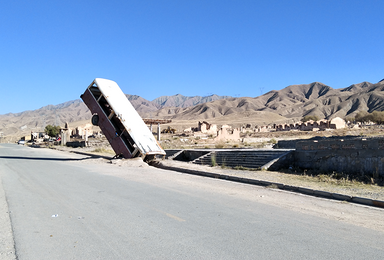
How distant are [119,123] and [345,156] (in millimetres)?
14136

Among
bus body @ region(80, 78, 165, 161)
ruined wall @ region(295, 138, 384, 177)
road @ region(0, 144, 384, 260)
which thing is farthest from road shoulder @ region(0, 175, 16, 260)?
bus body @ region(80, 78, 165, 161)

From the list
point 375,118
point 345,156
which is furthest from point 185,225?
point 375,118

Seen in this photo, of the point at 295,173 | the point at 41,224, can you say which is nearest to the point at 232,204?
the point at 41,224

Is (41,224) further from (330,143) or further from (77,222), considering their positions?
(330,143)

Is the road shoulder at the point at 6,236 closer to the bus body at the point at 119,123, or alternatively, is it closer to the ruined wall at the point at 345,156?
the ruined wall at the point at 345,156

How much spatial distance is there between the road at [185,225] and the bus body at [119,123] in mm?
9818

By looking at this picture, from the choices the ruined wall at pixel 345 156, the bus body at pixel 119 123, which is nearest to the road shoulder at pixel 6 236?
the ruined wall at pixel 345 156

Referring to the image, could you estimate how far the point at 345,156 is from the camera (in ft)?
39.4

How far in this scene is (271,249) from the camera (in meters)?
4.46

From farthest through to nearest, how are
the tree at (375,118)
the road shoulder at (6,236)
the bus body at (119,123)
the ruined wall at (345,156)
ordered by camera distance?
the tree at (375,118) → the bus body at (119,123) → the ruined wall at (345,156) → the road shoulder at (6,236)

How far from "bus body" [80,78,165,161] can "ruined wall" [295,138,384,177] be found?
9.09 meters

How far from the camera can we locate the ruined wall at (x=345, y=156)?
1087 centimetres

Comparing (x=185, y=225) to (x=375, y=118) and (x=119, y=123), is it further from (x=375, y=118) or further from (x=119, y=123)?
(x=375, y=118)

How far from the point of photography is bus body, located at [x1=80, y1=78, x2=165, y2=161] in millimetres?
19062
